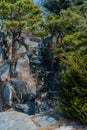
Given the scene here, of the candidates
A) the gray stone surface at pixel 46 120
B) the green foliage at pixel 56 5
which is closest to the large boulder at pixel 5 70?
the green foliage at pixel 56 5

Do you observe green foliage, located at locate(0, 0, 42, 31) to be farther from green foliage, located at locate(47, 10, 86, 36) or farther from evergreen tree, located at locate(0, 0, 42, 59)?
green foliage, located at locate(47, 10, 86, 36)

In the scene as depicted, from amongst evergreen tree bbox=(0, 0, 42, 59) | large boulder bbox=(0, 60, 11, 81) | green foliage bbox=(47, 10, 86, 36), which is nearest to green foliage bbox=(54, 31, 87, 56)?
green foliage bbox=(47, 10, 86, 36)

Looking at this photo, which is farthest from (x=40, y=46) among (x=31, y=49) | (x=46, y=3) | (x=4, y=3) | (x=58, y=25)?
(x=46, y=3)

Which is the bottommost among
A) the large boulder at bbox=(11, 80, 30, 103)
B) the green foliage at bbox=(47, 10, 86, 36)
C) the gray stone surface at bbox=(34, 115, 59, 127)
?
the large boulder at bbox=(11, 80, 30, 103)

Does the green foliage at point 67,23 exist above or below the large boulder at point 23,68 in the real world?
above

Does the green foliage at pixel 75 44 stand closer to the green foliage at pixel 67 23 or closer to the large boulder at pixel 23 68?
the green foliage at pixel 67 23

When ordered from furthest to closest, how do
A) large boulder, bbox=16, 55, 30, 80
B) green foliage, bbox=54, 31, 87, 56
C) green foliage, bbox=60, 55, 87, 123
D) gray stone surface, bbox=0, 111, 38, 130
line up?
large boulder, bbox=16, 55, 30, 80 < green foliage, bbox=54, 31, 87, 56 < green foliage, bbox=60, 55, 87, 123 < gray stone surface, bbox=0, 111, 38, 130

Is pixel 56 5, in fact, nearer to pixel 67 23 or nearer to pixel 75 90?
pixel 67 23

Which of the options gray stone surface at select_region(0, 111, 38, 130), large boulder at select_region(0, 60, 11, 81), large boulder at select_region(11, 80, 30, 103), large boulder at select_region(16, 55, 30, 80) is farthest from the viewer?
large boulder at select_region(16, 55, 30, 80)

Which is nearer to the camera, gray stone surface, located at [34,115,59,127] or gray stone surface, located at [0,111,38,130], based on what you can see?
gray stone surface, located at [0,111,38,130]
